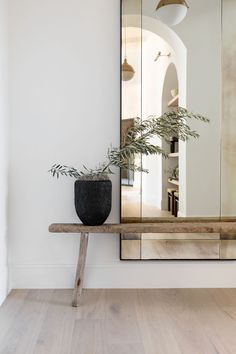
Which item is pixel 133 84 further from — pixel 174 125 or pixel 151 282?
pixel 151 282

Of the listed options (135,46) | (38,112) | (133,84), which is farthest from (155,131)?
(38,112)

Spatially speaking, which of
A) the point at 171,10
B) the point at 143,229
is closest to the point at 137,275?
the point at 143,229

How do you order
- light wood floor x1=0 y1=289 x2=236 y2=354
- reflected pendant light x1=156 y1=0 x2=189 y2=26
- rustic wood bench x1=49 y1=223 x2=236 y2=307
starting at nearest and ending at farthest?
light wood floor x1=0 y1=289 x2=236 y2=354
rustic wood bench x1=49 y1=223 x2=236 y2=307
reflected pendant light x1=156 y1=0 x2=189 y2=26

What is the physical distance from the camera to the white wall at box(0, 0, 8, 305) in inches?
90.8

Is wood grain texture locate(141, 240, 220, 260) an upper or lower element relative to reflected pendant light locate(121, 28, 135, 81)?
lower

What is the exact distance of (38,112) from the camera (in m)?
2.50

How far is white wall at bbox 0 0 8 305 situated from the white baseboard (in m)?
0.18

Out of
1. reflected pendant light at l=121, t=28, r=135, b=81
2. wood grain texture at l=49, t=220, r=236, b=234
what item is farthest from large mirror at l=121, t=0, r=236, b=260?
wood grain texture at l=49, t=220, r=236, b=234

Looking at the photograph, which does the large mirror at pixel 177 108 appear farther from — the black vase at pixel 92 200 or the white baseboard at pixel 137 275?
the black vase at pixel 92 200

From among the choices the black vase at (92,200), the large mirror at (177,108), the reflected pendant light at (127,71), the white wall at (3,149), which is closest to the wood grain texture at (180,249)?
the large mirror at (177,108)

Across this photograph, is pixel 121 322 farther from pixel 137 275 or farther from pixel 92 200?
pixel 92 200

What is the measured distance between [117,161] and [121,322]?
3.26 feet

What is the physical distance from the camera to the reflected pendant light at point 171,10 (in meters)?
2.47

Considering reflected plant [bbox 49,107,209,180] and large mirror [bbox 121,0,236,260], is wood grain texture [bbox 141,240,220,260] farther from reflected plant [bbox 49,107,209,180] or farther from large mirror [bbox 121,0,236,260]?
reflected plant [bbox 49,107,209,180]
